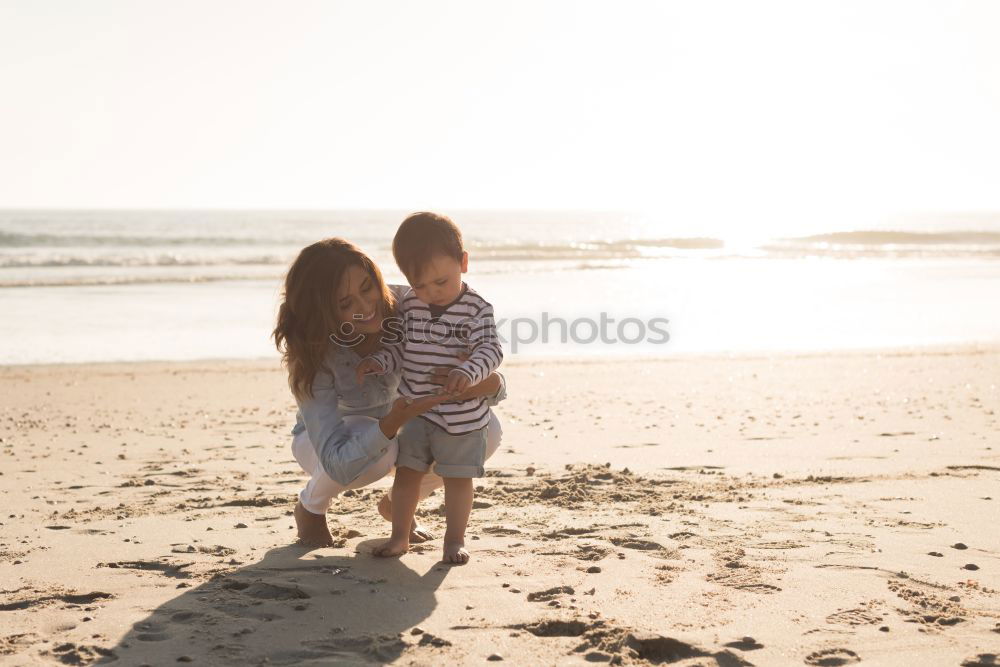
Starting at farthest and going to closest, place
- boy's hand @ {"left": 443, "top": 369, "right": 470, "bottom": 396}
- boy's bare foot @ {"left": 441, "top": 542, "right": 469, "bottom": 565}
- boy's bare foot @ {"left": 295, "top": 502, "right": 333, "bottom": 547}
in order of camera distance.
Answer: boy's bare foot @ {"left": 295, "top": 502, "right": 333, "bottom": 547} < boy's bare foot @ {"left": 441, "top": 542, "right": 469, "bottom": 565} < boy's hand @ {"left": 443, "top": 369, "right": 470, "bottom": 396}

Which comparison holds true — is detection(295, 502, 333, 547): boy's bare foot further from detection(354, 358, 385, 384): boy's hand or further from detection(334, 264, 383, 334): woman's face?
detection(334, 264, 383, 334): woman's face

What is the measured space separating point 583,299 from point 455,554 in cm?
1307

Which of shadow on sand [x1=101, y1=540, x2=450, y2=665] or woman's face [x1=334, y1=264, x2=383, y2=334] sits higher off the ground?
woman's face [x1=334, y1=264, x2=383, y2=334]

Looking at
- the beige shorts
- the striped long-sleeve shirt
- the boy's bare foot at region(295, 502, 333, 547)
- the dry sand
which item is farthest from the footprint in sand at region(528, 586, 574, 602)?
the boy's bare foot at region(295, 502, 333, 547)

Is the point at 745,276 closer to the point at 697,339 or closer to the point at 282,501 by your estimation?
the point at 697,339

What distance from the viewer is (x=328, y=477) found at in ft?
12.2

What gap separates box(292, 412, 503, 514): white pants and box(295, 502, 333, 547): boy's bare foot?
0.02 m

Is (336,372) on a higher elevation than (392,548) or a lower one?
higher

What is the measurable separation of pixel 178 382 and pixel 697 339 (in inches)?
241

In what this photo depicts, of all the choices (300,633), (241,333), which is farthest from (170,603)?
→ (241,333)

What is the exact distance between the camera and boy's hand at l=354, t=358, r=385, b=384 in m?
3.65

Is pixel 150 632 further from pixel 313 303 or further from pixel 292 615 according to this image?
pixel 313 303

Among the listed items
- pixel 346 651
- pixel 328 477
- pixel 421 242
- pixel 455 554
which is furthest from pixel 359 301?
pixel 346 651

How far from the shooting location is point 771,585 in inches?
126
